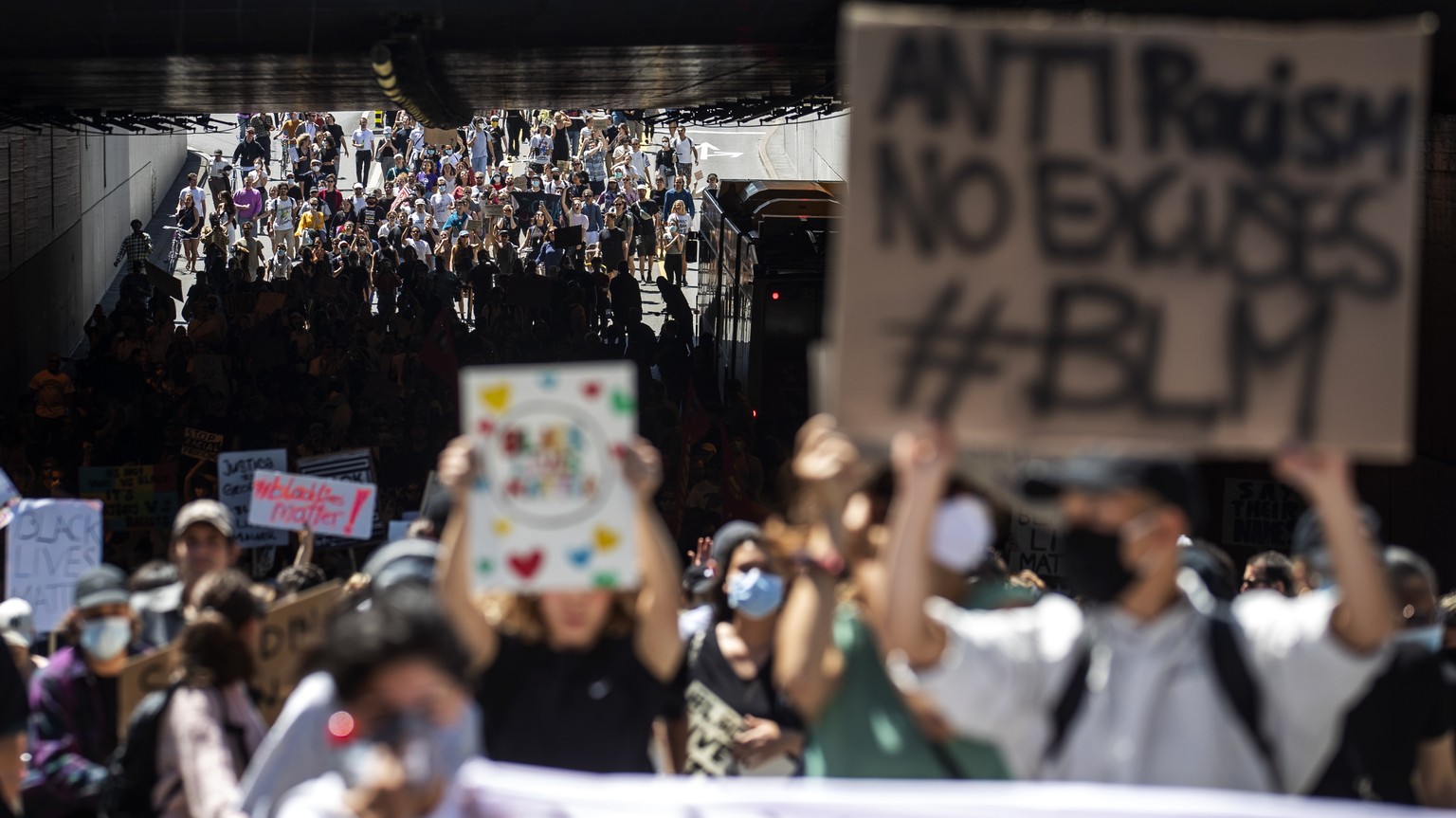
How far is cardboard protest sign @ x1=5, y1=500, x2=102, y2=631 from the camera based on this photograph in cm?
743

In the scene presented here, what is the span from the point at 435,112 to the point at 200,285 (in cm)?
794

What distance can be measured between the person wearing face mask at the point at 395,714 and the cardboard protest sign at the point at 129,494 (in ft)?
28.7

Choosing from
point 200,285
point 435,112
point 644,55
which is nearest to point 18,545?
point 644,55

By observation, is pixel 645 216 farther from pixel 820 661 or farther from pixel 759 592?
pixel 820 661

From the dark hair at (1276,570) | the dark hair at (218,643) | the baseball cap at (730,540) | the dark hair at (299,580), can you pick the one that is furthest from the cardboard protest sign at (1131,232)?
the dark hair at (299,580)

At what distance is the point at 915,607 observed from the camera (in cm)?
354

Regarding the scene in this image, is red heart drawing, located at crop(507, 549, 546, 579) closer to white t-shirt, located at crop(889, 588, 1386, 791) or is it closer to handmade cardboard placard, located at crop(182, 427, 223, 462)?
white t-shirt, located at crop(889, 588, 1386, 791)

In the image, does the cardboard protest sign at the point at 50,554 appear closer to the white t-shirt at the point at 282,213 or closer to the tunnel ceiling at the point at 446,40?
the tunnel ceiling at the point at 446,40

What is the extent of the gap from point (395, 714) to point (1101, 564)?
1364mm

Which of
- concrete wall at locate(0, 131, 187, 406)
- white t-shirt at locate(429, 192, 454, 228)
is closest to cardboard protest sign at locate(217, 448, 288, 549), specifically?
concrete wall at locate(0, 131, 187, 406)

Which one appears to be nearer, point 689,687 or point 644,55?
point 689,687

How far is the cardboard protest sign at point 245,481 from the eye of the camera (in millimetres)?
10688

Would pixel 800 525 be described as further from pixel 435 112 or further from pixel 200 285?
pixel 200 285

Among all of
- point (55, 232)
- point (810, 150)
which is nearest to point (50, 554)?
point (55, 232)
